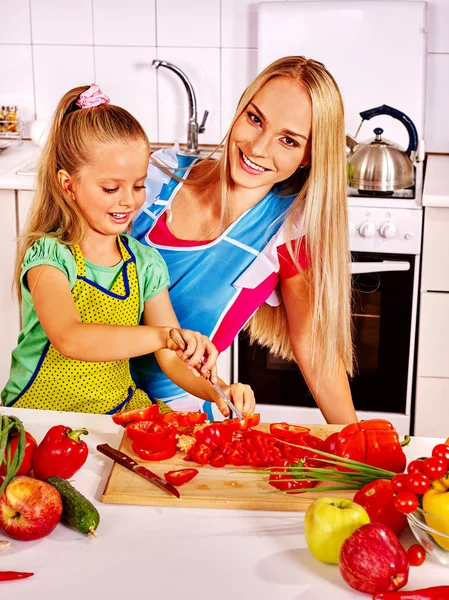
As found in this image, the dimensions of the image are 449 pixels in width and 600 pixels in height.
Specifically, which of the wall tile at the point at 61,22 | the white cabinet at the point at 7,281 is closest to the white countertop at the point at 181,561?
the white cabinet at the point at 7,281

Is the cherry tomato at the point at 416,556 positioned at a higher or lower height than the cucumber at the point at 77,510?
lower

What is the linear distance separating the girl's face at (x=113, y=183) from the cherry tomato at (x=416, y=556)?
2.85ft

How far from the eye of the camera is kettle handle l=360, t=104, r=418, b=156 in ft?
9.64

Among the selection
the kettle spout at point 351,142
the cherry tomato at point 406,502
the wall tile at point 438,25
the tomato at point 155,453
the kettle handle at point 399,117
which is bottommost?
the tomato at point 155,453

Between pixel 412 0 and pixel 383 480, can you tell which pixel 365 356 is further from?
pixel 383 480

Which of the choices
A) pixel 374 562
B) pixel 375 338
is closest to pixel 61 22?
pixel 375 338

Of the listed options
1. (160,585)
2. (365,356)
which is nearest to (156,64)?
(365,356)

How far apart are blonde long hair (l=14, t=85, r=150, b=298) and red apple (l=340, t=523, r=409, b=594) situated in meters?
0.90

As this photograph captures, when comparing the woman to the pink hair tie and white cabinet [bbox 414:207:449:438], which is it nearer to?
the pink hair tie

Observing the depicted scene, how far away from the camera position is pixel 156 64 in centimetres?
333

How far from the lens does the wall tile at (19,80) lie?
11.2 ft

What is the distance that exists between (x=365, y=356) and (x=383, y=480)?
5.71 feet

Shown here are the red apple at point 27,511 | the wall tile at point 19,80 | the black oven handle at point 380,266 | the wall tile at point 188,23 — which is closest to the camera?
the red apple at point 27,511

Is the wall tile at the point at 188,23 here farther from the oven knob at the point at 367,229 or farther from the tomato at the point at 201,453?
the tomato at the point at 201,453
